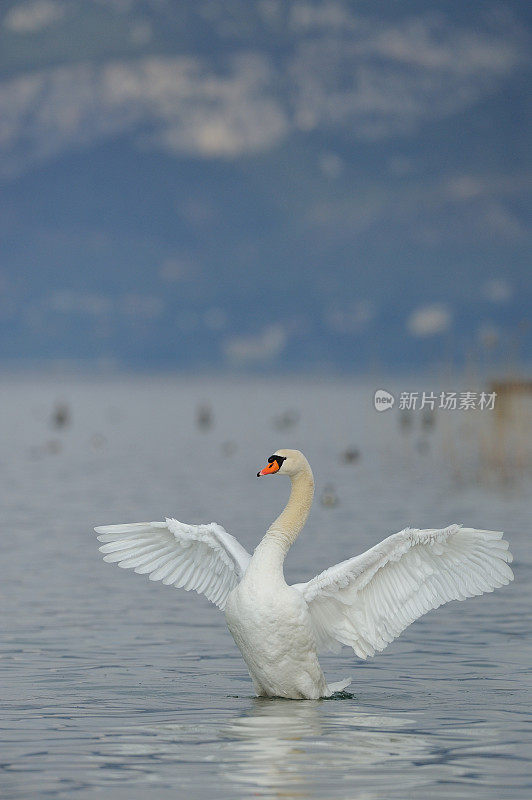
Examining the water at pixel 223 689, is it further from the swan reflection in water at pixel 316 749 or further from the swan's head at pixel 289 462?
the swan's head at pixel 289 462

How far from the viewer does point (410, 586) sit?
12.9 meters

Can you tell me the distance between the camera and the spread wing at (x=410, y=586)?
42.0 ft

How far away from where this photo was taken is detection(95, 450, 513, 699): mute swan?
40.0 ft

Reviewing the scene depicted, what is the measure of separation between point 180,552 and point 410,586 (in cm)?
213

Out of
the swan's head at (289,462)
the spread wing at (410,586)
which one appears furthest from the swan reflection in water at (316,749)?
the swan's head at (289,462)

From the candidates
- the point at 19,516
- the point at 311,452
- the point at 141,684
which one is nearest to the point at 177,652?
the point at 141,684

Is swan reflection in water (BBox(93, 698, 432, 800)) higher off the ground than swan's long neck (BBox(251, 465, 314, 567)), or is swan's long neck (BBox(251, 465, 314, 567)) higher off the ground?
swan's long neck (BBox(251, 465, 314, 567))

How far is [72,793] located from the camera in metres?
9.39

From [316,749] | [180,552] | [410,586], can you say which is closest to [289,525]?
[410,586]

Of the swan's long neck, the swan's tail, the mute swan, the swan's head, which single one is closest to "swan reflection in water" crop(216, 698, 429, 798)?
the swan's tail

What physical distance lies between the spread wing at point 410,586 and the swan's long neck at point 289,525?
0.56m

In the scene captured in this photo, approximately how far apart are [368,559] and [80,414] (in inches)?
3473

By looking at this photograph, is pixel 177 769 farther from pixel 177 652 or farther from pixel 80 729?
pixel 177 652

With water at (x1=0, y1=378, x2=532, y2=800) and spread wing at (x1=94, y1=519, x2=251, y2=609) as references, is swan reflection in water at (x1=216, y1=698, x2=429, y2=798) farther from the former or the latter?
spread wing at (x1=94, y1=519, x2=251, y2=609)
